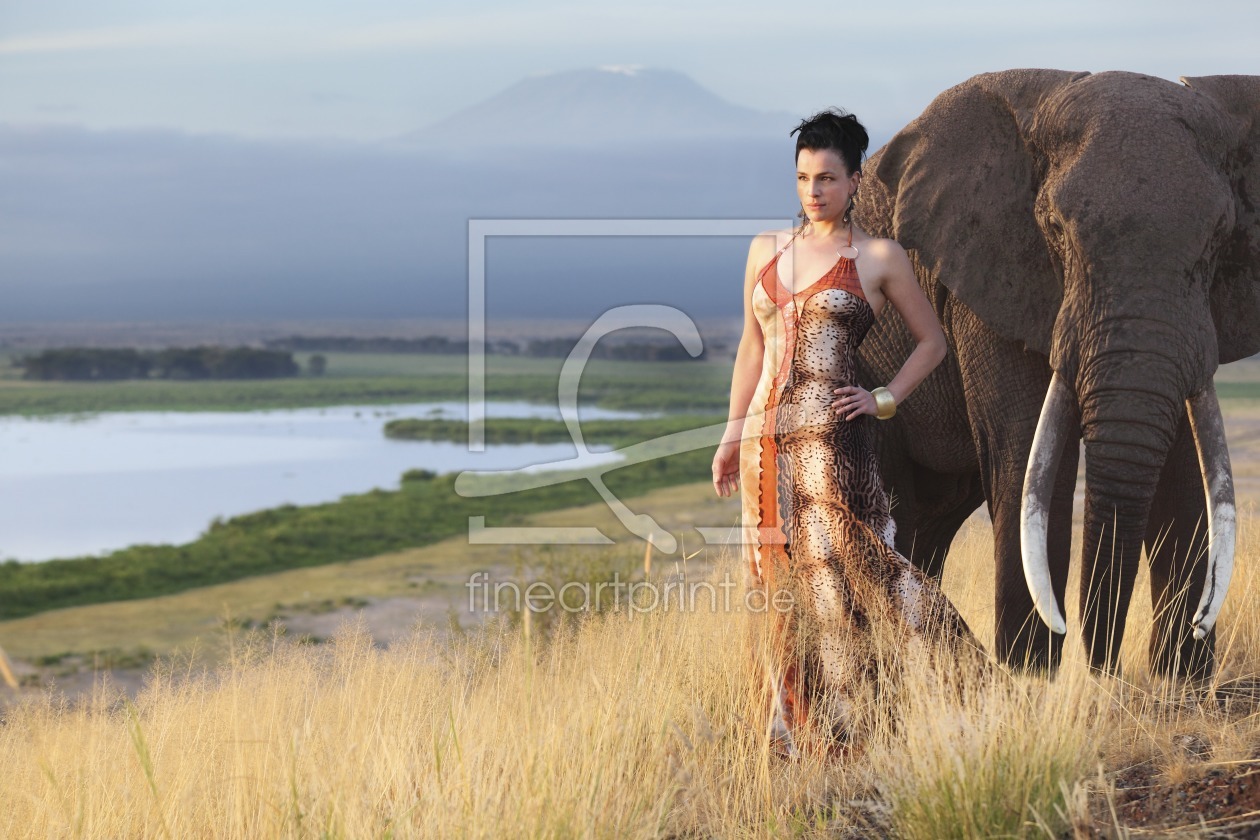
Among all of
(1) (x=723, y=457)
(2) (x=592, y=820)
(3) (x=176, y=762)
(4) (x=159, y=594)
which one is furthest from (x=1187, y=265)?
(4) (x=159, y=594)

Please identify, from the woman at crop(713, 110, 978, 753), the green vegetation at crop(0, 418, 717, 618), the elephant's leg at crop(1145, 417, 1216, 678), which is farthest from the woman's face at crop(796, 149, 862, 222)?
the green vegetation at crop(0, 418, 717, 618)

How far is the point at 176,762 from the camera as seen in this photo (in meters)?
6.16

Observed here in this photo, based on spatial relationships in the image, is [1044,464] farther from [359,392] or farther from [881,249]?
[359,392]

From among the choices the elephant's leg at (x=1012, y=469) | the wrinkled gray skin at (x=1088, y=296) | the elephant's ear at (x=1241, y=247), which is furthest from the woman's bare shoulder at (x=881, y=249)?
the elephant's ear at (x=1241, y=247)

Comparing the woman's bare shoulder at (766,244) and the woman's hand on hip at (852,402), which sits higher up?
the woman's bare shoulder at (766,244)

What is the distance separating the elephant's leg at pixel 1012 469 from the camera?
21.0 ft

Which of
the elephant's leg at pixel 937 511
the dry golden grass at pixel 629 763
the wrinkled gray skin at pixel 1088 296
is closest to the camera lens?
the dry golden grass at pixel 629 763

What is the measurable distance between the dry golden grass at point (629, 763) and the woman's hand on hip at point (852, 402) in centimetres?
92

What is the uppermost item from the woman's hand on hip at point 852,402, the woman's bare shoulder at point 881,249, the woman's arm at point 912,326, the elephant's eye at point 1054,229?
the elephant's eye at point 1054,229

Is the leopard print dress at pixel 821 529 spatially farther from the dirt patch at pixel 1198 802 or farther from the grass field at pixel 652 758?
the dirt patch at pixel 1198 802

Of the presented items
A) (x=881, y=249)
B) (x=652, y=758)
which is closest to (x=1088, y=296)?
(x=881, y=249)

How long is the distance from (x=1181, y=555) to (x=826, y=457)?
8.28 feet

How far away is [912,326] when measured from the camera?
5250mm

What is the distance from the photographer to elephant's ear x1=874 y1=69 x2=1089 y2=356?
6328mm
